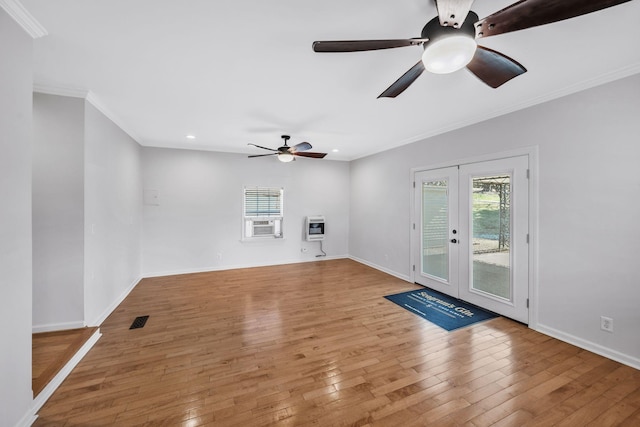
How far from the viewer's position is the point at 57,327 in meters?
2.67

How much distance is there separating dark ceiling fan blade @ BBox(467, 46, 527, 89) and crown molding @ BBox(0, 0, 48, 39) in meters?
2.79

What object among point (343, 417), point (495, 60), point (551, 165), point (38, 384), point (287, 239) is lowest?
point (343, 417)

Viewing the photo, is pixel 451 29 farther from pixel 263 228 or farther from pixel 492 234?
pixel 263 228

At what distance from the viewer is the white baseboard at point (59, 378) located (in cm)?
176

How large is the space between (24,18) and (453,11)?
258 cm

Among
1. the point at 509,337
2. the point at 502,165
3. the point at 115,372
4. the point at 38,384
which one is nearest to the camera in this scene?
the point at 38,384

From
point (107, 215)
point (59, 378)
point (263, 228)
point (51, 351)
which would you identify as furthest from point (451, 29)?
point (263, 228)

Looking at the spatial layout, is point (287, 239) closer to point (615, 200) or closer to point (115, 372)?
point (115, 372)

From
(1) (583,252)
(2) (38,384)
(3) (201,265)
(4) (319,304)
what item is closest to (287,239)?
(3) (201,265)

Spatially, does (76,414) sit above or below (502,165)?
below

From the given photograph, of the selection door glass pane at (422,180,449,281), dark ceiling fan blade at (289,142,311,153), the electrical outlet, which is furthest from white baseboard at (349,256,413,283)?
dark ceiling fan blade at (289,142,311,153)

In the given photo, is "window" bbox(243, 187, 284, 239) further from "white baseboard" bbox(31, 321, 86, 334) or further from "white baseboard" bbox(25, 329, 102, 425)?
"white baseboard" bbox(25, 329, 102, 425)

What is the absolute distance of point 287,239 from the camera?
6.09m

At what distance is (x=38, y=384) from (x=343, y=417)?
224cm
